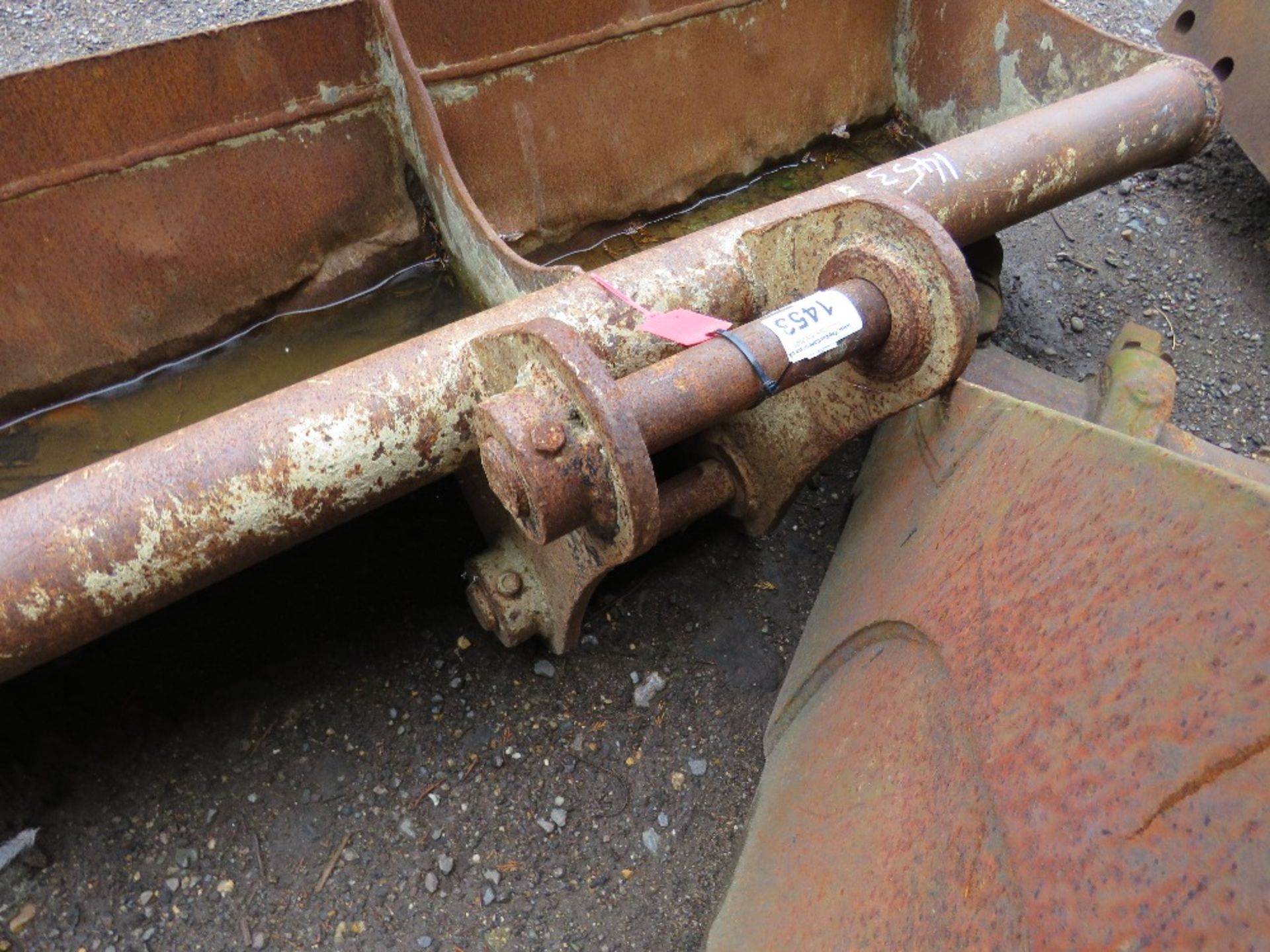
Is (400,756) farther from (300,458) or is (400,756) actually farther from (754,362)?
(754,362)

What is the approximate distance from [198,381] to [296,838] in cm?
128

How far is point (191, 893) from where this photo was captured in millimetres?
1755

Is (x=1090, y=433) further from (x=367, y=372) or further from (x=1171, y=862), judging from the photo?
(x=367, y=372)

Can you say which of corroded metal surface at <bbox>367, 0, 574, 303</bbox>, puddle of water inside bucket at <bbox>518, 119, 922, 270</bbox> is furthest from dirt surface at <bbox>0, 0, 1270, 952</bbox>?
puddle of water inside bucket at <bbox>518, 119, 922, 270</bbox>

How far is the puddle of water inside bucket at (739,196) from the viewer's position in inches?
116

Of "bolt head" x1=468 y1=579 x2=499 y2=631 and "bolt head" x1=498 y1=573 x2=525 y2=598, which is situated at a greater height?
"bolt head" x1=498 y1=573 x2=525 y2=598

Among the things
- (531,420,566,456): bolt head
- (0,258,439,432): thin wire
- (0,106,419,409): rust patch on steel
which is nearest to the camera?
(531,420,566,456): bolt head

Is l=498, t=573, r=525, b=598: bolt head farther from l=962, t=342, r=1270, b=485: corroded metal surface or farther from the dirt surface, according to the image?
l=962, t=342, r=1270, b=485: corroded metal surface

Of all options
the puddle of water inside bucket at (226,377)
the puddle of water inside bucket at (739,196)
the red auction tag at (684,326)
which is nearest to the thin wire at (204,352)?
the puddle of water inside bucket at (226,377)

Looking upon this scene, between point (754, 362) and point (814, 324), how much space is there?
13 centimetres

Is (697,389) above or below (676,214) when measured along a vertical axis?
above

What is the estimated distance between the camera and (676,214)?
10.2 feet

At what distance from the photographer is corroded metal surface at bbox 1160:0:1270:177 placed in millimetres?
2875

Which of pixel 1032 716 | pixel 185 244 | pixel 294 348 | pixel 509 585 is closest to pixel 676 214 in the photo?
pixel 294 348
